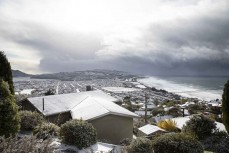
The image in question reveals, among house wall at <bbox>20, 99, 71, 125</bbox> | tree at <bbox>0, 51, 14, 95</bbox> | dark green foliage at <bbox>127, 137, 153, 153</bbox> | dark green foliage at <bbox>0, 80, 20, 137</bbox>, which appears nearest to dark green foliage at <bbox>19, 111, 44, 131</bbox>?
tree at <bbox>0, 51, 14, 95</bbox>

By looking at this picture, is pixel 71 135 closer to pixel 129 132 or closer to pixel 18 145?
pixel 18 145

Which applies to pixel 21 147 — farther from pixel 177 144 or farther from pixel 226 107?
pixel 226 107

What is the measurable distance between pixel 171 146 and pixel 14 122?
717 centimetres

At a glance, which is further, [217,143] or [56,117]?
[56,117]

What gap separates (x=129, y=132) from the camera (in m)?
24.8

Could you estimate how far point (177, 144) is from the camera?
40.5 feet

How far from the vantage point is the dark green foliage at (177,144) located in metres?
12.3

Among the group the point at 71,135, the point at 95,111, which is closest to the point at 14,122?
the point at 71,135

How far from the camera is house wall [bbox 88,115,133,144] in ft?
77.3

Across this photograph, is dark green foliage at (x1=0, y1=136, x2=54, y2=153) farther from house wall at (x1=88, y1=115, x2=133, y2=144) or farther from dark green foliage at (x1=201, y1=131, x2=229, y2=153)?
house wall at (x1=88, y1=115, x2=133, y2=144)

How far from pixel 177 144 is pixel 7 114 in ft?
25.1

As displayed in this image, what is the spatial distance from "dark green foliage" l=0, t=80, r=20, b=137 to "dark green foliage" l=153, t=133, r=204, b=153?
657cm

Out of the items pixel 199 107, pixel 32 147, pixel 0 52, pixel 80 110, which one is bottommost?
pixel 199 107

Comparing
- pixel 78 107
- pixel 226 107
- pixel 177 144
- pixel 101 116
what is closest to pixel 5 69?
pixel 177 144
